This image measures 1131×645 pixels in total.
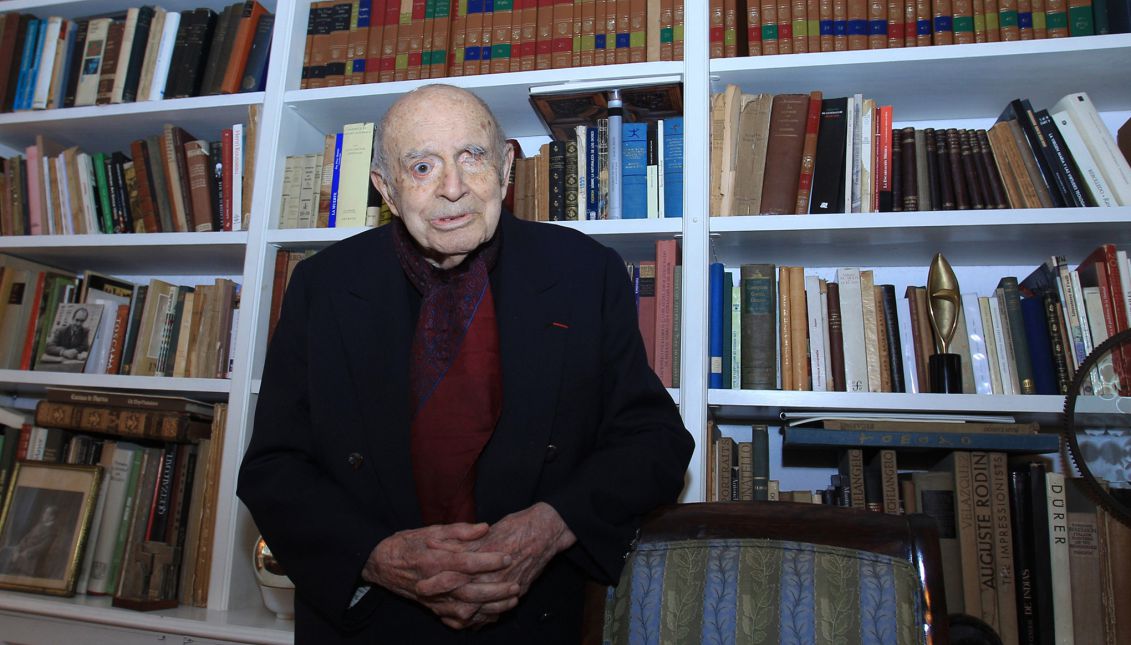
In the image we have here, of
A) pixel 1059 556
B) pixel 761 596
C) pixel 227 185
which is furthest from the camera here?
pixel 227 185

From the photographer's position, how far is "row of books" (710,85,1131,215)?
1.59 m

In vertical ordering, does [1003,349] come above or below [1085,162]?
below

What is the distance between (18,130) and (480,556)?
214 centimetres

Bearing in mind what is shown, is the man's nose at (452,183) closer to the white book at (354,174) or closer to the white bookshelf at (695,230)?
the white bookshelf at (695,230)

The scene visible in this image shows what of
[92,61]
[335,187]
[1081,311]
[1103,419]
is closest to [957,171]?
[1081,311]

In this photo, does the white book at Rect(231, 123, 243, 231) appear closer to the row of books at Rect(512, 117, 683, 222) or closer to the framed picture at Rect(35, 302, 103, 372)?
the framed picture at Rect(35, 302, 103, 372)

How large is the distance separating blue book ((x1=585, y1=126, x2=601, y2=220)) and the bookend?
1288 mm

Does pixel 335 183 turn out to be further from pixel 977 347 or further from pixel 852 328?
pixel 977 347

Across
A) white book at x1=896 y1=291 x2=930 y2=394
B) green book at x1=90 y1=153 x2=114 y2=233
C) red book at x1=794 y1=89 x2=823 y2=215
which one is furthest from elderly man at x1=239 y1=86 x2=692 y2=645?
green book at x1=90 y1=153 x2=114 y2=233

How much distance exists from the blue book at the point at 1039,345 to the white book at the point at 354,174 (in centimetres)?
148

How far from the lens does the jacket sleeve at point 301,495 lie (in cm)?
104

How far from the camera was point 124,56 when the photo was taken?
7.11 feet

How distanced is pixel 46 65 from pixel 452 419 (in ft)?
6.37

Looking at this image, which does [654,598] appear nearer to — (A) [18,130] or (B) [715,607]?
(B) [715,607]
